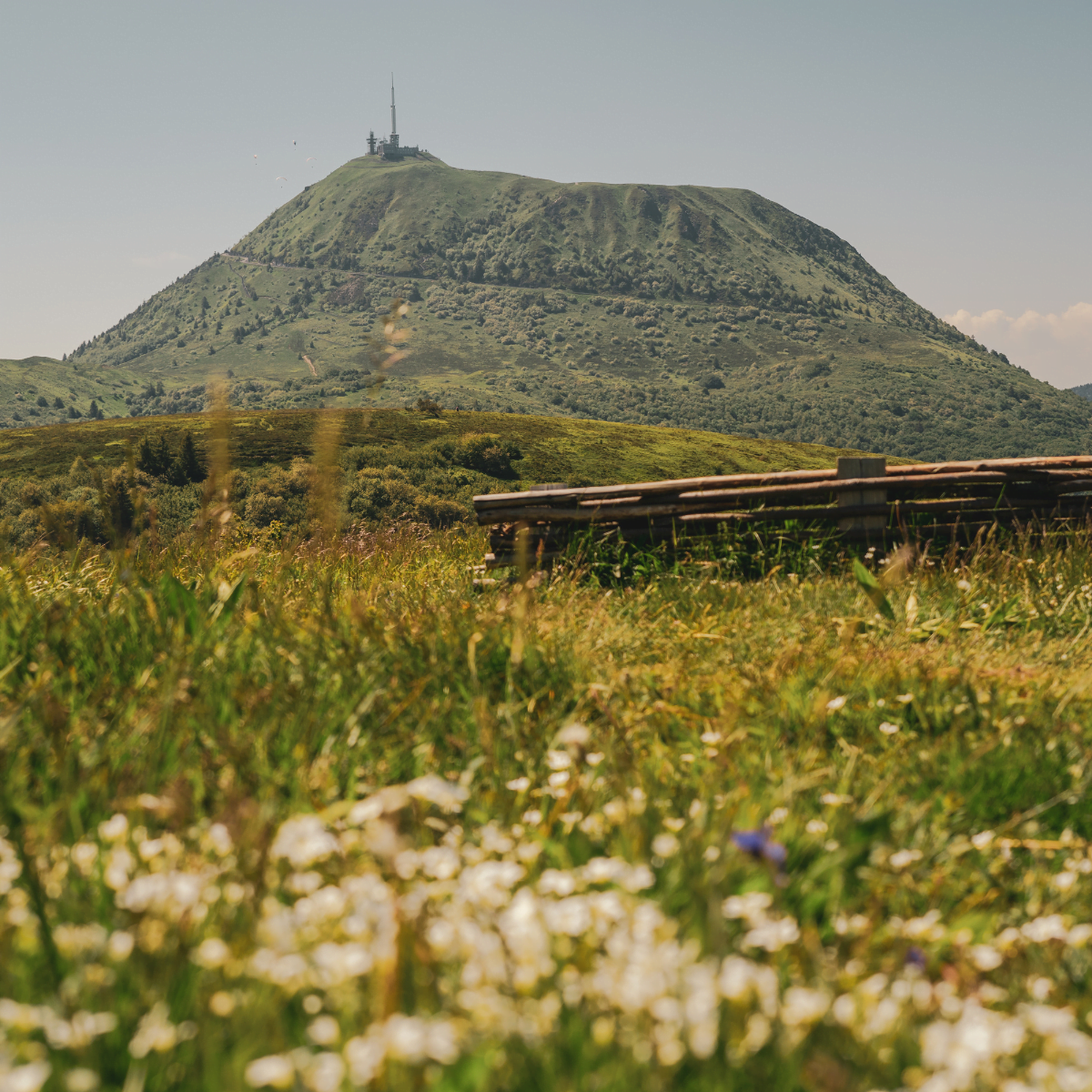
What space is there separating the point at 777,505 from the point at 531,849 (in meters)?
4.62

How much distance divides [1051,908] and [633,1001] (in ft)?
4.53

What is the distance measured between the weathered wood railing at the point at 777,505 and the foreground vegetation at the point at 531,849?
1.78 meters

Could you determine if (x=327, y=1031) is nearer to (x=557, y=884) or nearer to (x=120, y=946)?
(x=120, y=946)

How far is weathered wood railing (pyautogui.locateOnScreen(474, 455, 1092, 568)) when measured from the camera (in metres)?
5.80

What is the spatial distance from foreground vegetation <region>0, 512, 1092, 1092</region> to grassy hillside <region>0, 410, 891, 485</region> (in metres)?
47.9

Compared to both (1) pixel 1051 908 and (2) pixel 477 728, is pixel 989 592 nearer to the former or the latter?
(1) pixel 1051 908

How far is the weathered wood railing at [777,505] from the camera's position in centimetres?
580

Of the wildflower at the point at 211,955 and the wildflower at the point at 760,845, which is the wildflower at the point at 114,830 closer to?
the wildflower at the point at 211,955

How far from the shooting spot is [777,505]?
19.6 feet

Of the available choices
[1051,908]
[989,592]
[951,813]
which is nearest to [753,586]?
[989,592]

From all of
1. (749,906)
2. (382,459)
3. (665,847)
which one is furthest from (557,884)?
(382,459)

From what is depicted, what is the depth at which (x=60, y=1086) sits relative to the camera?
107cm

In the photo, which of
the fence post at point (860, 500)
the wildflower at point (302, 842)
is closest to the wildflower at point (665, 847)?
the wildflower at point (302, 842)

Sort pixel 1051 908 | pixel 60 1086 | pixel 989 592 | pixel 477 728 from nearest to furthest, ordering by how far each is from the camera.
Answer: pixel 60 1086 < pixel 1051 908 < pixel 477 728 < pixel 989 592
